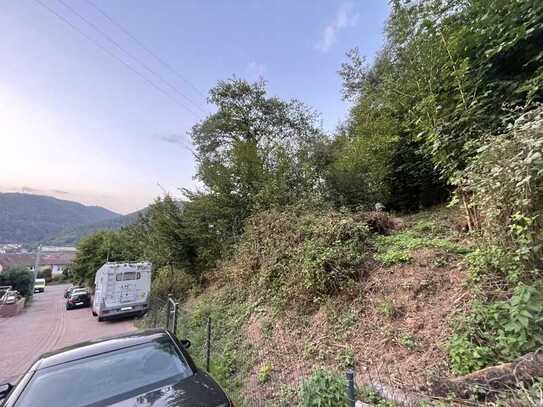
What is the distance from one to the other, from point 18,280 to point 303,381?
3227 centimetres

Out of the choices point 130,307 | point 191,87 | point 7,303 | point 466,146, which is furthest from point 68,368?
point 7,303

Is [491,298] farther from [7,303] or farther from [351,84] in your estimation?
[7,303]

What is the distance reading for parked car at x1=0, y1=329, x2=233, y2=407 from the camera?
7.06 feet

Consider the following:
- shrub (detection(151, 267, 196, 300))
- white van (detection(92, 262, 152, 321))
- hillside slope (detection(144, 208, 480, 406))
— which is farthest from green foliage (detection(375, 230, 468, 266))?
white van (detection(92, 262, 152, 321))

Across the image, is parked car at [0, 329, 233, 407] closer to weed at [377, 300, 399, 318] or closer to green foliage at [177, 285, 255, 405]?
green foliage at [177, 285, 255, 405]

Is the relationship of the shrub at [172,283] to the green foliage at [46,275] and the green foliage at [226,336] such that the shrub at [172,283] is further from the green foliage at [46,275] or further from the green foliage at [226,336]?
the green foliage at [46,275]

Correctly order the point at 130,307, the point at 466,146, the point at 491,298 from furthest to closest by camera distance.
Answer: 1. the point at 130,307
2. the point at 466,146
3. the point at 491,298

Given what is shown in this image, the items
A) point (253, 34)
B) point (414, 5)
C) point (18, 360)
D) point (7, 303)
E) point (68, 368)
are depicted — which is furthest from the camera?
point (7, 303)

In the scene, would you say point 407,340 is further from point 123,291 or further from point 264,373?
point 123,291

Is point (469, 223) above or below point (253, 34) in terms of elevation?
below

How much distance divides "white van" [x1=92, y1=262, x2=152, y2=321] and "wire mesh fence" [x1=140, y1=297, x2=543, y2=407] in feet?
23.9

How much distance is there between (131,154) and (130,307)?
6.67 meters

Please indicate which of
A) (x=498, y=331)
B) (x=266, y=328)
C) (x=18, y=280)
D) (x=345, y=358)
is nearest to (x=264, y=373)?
(x=266, y=328)

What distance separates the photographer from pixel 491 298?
105 inches
